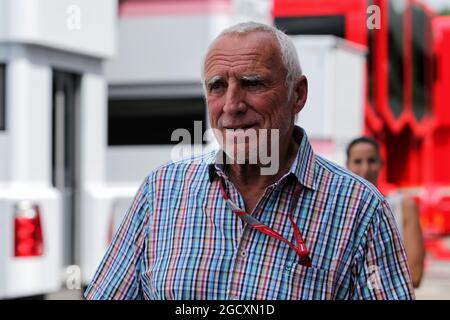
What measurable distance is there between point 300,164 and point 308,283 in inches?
9.4

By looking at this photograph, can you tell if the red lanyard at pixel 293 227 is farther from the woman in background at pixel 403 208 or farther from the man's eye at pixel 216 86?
the woman in background at pixel 403 208

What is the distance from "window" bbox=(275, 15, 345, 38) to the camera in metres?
10.1

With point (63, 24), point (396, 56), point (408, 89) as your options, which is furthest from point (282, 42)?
point (408, 89)

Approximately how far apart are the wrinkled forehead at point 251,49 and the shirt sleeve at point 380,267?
1.20ft

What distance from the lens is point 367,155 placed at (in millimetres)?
5555

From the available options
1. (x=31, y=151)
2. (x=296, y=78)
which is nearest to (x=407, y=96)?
(x=31, y=151)

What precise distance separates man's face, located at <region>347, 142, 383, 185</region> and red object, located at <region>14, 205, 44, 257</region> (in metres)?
1.83

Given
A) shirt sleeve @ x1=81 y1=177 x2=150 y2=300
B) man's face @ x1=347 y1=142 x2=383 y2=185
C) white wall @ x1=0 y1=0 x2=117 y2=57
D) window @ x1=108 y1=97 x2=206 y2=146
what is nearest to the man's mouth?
shirt sleeve @ x1=81 y1=177 x2=150 y2=300

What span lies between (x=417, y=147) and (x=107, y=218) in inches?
319

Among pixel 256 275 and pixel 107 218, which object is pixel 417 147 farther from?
pixel 256 275

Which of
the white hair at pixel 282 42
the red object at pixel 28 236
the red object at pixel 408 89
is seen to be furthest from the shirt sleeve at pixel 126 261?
the red object at pixel 408 89

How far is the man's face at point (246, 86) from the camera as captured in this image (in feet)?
7.29

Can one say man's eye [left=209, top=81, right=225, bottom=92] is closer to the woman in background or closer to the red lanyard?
the red lanyard

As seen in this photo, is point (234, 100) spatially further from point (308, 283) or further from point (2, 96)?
point (2, 96)
